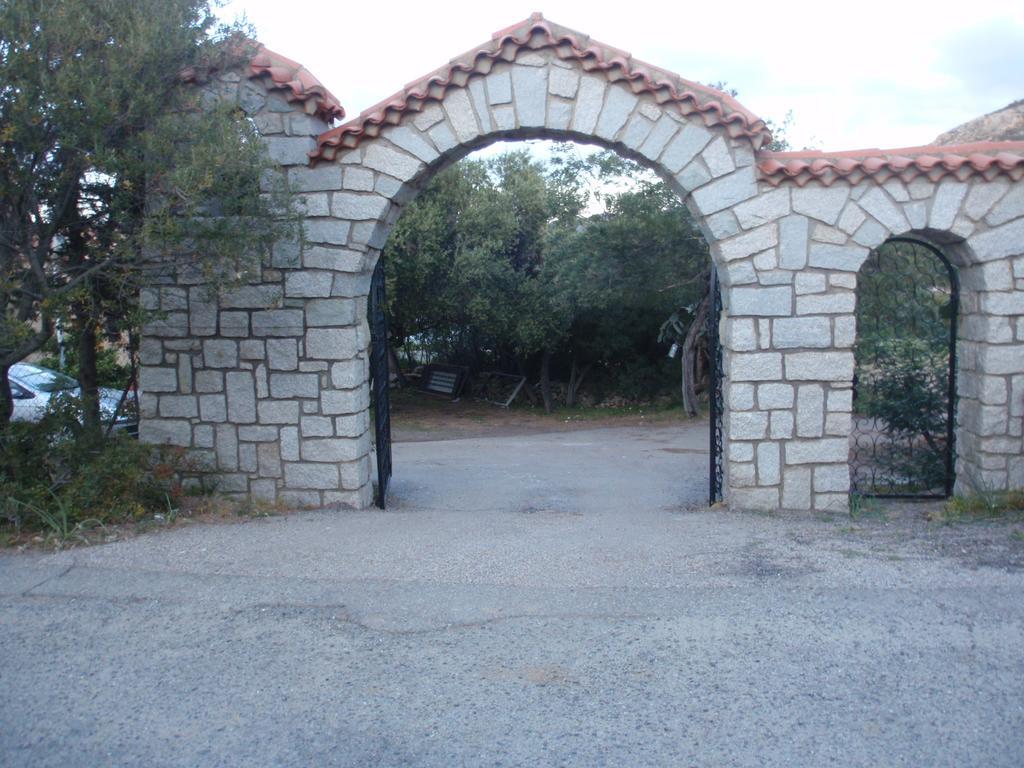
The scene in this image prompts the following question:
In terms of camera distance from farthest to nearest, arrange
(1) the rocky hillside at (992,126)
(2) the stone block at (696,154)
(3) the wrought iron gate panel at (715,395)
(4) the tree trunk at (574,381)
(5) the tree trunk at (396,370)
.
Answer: (1) the rocky hillside at (992,126) → (5) the tree trunk at (396,370) → (4) the tree trunk at (574,381) → (3) the wrought iron gate panel at (715,395) → (2) the stone block at (696,154)

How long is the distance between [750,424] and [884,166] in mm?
2277

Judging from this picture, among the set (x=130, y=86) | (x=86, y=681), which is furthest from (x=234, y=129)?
(x=86, y=681)

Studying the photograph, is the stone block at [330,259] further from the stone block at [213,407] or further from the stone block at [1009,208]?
the stone block at [1009,208]

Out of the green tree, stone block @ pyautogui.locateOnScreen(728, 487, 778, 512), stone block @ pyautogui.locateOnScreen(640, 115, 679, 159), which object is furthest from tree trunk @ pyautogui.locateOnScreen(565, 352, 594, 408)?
the green tree

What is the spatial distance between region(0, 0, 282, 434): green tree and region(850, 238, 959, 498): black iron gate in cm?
589

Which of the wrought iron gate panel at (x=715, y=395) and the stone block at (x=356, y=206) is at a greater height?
the stone block at (x=356, y=206)

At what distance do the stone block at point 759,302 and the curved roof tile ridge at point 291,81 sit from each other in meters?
3.71

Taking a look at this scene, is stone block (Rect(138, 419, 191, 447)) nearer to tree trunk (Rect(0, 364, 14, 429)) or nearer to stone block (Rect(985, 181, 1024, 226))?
tree trunk (Rect(0, 364, 14, 429))

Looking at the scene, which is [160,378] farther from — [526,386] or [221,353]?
[526,386]

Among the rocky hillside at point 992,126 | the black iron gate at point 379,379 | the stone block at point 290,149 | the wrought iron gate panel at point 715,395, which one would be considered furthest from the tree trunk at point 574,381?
the stone block at point 290,149

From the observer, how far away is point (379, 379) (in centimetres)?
862

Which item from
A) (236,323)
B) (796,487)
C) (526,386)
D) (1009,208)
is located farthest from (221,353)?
(526,386)

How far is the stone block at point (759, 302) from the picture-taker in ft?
24.4

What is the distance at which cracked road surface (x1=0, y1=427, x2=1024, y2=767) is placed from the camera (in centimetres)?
370
